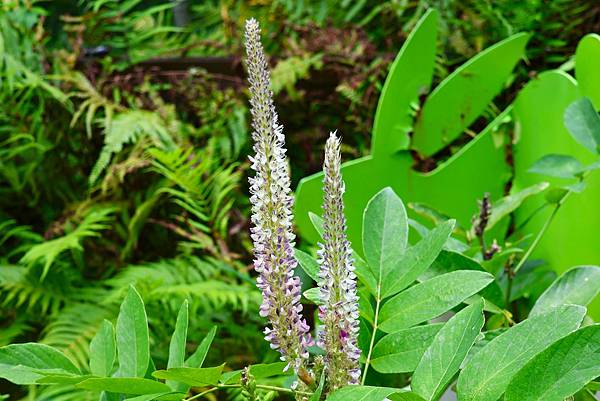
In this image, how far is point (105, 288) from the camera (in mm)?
1589

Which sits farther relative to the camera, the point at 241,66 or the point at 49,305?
the point at 241,66

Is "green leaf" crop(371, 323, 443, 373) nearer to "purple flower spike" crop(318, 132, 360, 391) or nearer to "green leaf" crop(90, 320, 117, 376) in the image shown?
"purple flower spike" crop(318, 132, 360, 391)

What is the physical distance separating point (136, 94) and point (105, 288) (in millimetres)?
505

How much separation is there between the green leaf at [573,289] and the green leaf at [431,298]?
0.13 metres

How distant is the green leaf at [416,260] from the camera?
367mm

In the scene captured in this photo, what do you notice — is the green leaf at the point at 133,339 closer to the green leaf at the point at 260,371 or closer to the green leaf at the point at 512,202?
the green leaf at the point at 260,371

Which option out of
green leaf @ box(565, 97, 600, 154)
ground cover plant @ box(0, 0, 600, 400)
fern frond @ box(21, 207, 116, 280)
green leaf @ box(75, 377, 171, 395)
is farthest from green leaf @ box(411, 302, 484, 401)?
fern frond @ box(21, 207, 116, 280)

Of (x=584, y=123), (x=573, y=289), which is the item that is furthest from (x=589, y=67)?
(x=573, y=289)

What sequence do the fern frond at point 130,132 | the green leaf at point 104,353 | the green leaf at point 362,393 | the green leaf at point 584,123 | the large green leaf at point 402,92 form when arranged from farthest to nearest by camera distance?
1. the fern frond at point 130,132
2. the large green leaf at point 402,92
3. the green leaf at point 584,123
4. the green leaf at point 104,353
5. the green leaf at point 362,393

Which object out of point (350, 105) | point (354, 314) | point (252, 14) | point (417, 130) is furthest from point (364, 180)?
point (252, 14)

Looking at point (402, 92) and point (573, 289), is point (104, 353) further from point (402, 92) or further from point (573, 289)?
point (402, 92)

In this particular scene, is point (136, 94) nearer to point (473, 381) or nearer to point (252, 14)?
point (252, 14)

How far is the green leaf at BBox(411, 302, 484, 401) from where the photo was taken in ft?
0.92

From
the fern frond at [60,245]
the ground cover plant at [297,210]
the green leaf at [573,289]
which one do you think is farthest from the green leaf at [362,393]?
the fern frond at [60,245]
